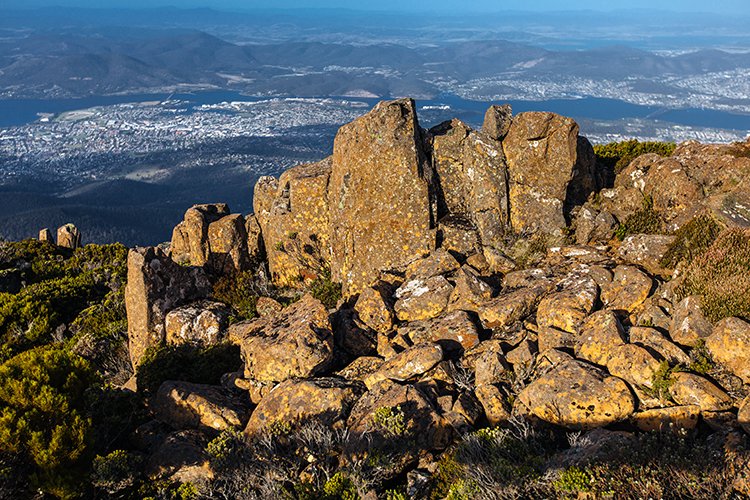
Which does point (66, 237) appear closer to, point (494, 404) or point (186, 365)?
point (186, 365)

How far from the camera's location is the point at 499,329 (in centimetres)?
1127

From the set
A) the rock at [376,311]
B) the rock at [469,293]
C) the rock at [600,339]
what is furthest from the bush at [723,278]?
the rock at [376,311]

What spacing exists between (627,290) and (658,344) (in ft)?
6.89

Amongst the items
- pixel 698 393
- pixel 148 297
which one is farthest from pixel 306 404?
pixel 148 297

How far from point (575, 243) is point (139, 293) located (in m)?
12.8

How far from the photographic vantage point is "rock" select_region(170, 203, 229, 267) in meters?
18.3

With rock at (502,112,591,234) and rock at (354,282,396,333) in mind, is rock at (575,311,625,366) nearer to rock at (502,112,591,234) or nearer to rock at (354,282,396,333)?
rock at (354,282,396,333)

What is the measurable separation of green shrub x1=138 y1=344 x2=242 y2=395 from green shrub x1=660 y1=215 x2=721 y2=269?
10.8 meters

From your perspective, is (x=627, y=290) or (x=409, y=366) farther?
(x=627, y=290)

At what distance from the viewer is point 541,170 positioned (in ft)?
50.5

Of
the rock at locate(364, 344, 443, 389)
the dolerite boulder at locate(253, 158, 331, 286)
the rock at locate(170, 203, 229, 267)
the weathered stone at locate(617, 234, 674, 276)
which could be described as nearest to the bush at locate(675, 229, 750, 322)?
the weathered stone at locate(617, 234, 674, 276)

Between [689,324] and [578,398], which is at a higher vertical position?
[689,324]

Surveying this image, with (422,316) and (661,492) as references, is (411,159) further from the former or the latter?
(661,492)

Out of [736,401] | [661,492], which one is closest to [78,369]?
[661,492]
